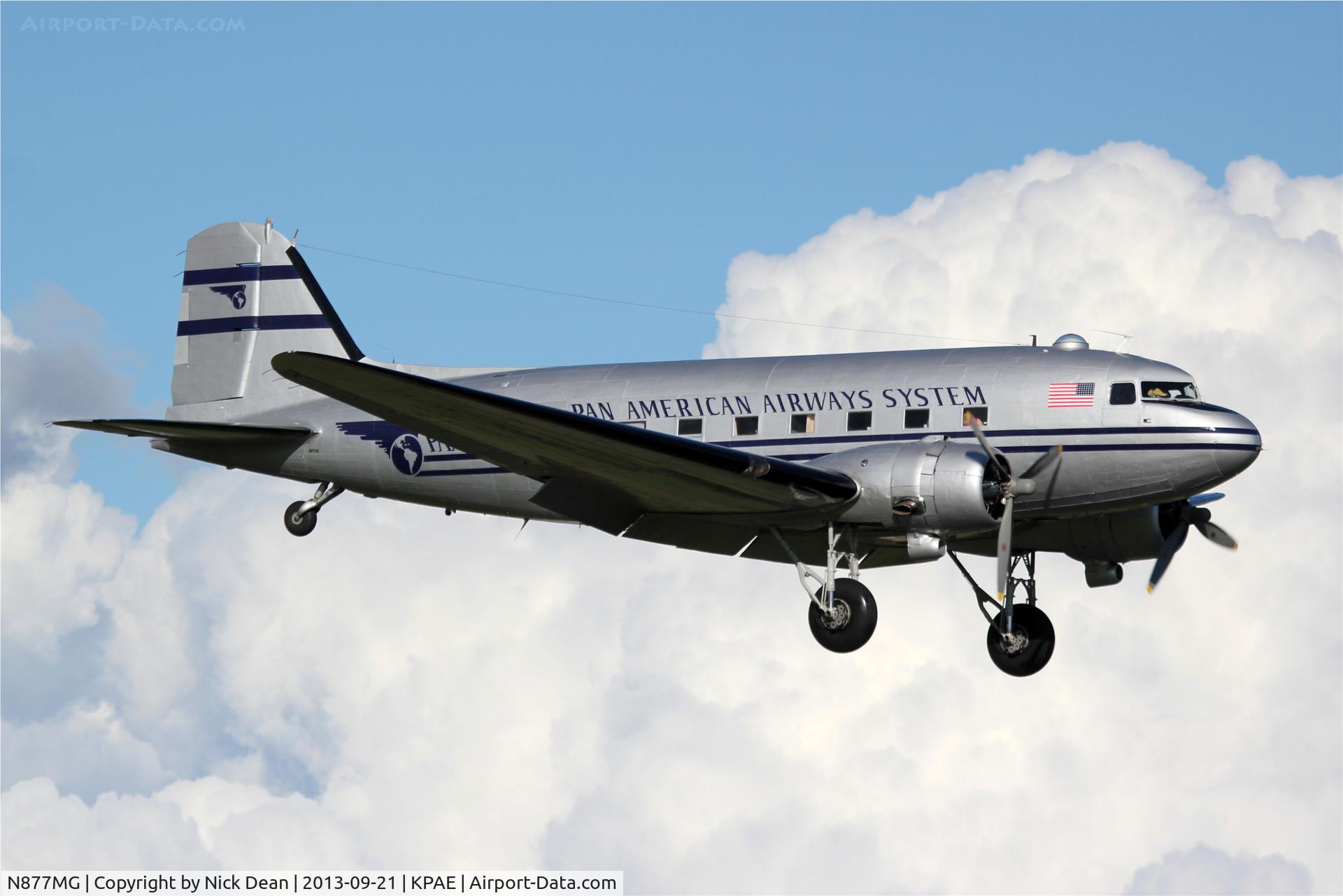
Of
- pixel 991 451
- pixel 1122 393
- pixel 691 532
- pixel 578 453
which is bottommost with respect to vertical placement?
pixel 991 451

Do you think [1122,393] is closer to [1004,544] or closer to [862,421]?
[1004,544]

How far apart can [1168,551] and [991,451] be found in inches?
165

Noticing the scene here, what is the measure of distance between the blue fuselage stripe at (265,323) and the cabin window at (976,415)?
33.8 ft

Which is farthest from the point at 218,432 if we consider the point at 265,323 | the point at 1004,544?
the point at 1004,544

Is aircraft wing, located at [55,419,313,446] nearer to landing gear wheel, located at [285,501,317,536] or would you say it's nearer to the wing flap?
landing gear wheel, located at [285,501,317,536]

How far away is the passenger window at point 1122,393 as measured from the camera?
69.4 feet

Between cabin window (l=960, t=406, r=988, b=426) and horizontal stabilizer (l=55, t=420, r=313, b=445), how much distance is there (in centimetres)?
930

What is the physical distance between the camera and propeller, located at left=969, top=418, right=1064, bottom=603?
20.8m

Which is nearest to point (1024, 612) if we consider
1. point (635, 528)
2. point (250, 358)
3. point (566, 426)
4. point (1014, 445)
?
point (1014, 445)

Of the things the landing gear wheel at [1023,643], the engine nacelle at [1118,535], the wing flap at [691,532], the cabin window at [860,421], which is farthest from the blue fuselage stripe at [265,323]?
the engine nacelle at [1118,535]

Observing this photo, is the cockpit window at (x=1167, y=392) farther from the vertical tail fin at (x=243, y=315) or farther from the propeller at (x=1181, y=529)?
the vertical tail fin at (x=243, y=315)

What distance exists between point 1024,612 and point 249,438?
1089 cm

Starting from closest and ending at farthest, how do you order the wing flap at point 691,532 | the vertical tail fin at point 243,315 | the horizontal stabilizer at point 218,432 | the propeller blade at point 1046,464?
the propeller blade at point 1046,464
the wing flap at point 691,532
the horizontal stabilizer at point 218,432
the vertical tail fin at point 243,315

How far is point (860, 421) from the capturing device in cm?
2194
